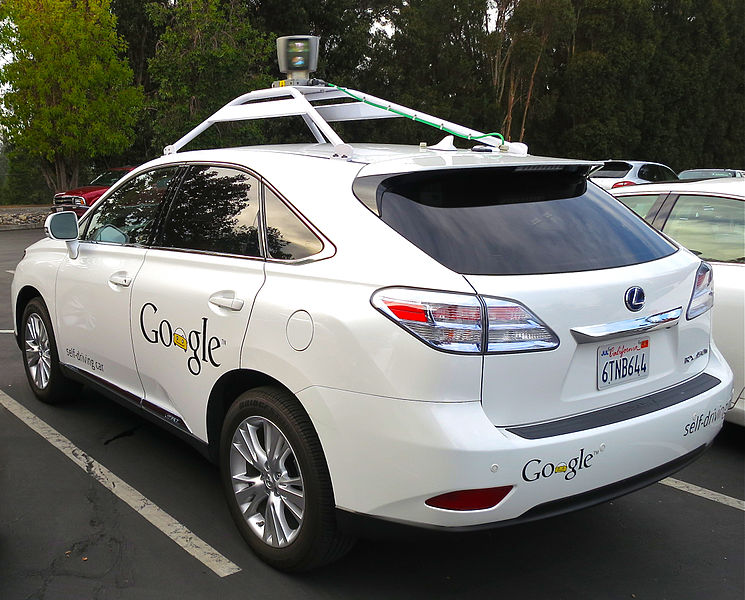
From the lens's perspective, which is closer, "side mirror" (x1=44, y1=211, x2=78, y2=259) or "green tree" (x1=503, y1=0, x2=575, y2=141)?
"side mirror" (x1=44, y1=211, x2=78, y2=259)

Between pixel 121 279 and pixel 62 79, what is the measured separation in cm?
2049

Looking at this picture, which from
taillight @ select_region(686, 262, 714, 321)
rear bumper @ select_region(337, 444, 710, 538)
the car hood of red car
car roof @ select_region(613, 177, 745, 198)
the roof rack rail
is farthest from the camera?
the car hood of red car

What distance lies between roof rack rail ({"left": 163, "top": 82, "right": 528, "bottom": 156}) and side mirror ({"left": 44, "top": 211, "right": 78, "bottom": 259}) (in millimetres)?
714

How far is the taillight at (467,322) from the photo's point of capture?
2490mm

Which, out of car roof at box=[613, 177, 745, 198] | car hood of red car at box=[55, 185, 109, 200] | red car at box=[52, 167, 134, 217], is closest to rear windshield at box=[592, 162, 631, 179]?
red car at box=[52, 167, 134, 217]

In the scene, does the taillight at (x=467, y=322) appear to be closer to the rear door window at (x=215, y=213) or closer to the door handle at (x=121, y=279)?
the rear door window at (x=215, y=213)

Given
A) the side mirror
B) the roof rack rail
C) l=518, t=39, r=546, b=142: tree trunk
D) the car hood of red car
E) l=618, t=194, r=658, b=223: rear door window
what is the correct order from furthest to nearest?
l=518, t=39, r=546, b=142: tree trunk → the car hood of red car → l=618, t=194, r=658, b=223: rear door window → the side mirror → the roof rack rail

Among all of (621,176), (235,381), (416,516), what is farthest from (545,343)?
(621,176)

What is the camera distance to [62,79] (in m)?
21.9

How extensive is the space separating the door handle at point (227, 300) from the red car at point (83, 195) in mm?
13390

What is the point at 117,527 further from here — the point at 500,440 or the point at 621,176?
the point at 621,176

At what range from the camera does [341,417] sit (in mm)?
2652

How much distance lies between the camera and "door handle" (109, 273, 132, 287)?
3.89 meters

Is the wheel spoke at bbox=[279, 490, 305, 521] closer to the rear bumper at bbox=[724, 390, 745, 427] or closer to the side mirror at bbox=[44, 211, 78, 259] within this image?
the side mirror at bbox=[44, 211, 78, 259]
